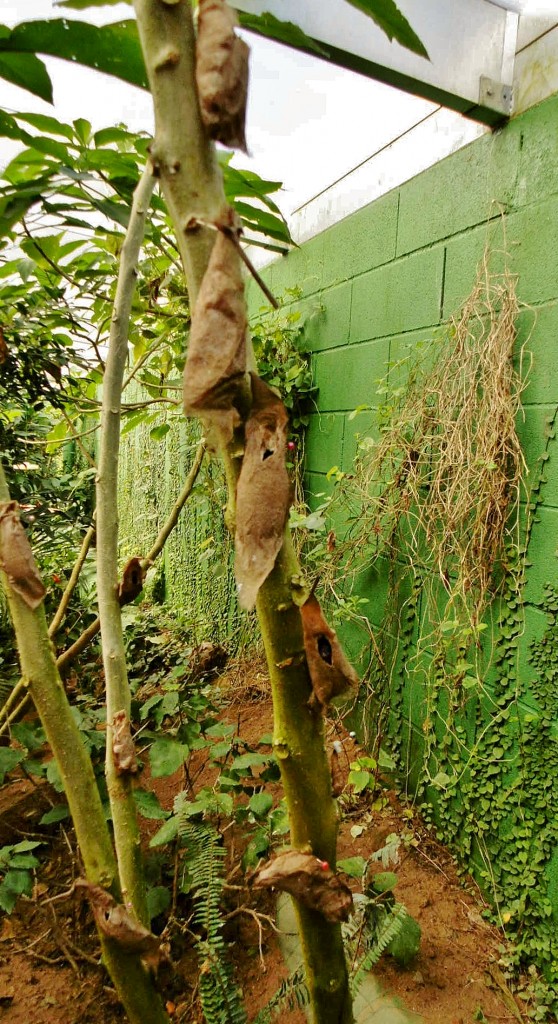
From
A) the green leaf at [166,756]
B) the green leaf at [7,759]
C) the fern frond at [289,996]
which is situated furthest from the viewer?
the green leaf at [166,756]

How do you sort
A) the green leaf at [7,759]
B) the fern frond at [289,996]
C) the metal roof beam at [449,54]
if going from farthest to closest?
the metal roof beam at [449,54] → the green leaf at [7,759] → the fern frond at [289,996]

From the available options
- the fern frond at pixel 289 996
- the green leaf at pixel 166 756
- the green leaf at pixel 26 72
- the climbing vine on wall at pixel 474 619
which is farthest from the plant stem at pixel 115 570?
the climbing vine on wall at pixel 474 619

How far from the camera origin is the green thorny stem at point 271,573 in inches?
16.4

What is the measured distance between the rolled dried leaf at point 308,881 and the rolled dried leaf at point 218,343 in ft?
1.35

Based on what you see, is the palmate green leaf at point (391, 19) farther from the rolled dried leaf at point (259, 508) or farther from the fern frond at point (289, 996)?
the fern frond at point (289, 996)

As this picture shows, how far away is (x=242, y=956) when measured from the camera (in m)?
1.50

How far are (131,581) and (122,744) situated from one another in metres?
0.20

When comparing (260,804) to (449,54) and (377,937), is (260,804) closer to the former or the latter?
(377,937)

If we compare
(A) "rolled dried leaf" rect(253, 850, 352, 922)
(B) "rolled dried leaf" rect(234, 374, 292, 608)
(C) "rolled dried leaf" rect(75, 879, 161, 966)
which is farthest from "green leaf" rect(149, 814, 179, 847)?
(B) "rolled dried leaf" rect(234, 374, 292, 608)

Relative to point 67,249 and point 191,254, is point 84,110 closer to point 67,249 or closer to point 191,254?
point 67,249

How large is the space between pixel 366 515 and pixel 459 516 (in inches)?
21.0

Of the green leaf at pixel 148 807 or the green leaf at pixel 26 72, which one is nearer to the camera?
the green leaf at pixel 26 72

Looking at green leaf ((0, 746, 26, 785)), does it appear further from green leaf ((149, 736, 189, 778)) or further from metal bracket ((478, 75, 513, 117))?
metal bracket ((478, 75, 513, 117))

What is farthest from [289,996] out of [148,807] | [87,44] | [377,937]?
[87,44]
